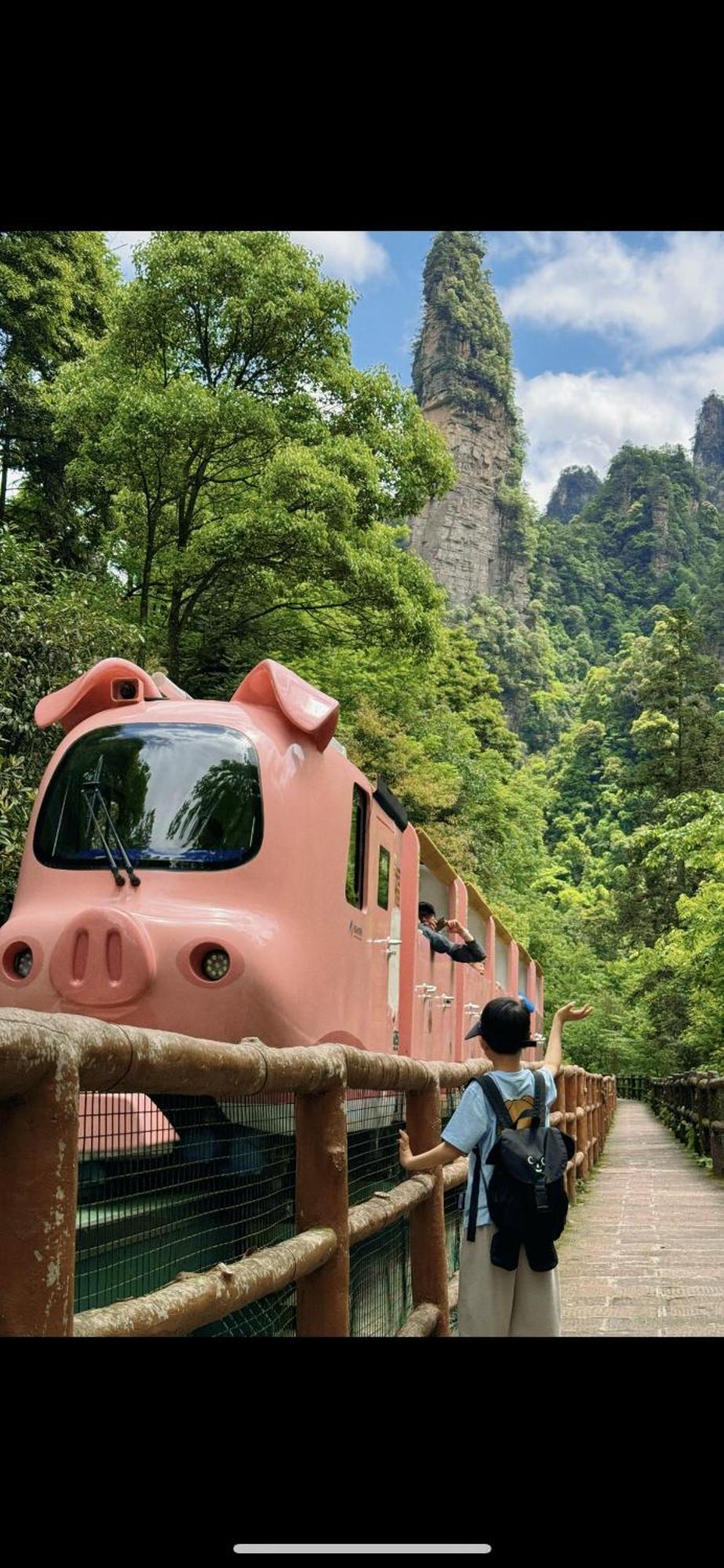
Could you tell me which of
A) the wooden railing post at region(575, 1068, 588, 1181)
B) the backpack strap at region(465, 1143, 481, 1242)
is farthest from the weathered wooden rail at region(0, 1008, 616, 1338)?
the wooden railing post at region(575, 1068, 588, 1181)

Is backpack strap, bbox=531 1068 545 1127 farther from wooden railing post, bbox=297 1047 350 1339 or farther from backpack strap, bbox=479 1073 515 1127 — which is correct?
wooden railing post, bbox=297 1047 350 1339

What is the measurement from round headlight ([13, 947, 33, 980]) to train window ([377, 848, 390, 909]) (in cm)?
261

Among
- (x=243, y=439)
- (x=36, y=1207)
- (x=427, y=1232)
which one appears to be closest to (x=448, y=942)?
(x=427, y=1232)

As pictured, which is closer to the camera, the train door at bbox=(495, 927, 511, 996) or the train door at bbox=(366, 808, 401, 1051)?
the train door at bbox=(366, 808, 401, 1051)

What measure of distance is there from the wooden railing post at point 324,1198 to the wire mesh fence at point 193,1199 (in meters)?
0.11

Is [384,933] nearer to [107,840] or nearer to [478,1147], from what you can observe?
[107,840]

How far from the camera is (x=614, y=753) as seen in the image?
8725 centimetres

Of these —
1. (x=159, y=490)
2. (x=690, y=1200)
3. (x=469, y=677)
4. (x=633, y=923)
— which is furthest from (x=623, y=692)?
(x=690, y=1200)

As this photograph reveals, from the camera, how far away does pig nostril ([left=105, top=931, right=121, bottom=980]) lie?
682cm

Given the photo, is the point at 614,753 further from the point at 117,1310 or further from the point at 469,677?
the point at 117,1310

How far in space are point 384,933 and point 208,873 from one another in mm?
2070

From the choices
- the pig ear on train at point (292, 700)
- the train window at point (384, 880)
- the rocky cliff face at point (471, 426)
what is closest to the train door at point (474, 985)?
the train window at point (384, 880)

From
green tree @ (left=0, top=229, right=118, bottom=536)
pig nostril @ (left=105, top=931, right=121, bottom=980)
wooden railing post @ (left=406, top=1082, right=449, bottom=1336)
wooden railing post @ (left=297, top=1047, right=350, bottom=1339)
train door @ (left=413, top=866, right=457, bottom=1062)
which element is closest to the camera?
wooden railing post @ (left=297, top=1047, right=350, bottom=1339)

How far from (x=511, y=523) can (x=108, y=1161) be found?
114315 millimetres
